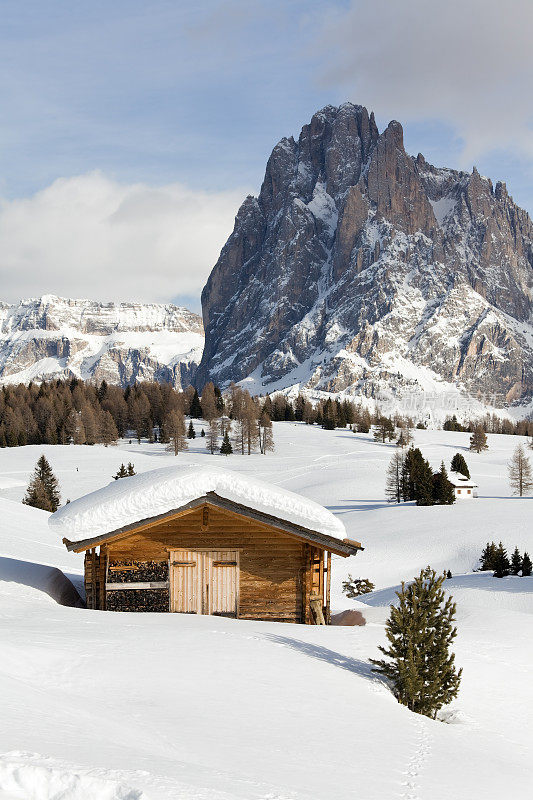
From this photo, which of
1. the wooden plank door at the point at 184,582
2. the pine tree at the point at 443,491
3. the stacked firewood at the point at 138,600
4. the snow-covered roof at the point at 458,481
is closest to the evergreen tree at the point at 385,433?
the snow-covered roof at the point at 458,481

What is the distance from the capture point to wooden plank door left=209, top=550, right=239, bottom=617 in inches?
765

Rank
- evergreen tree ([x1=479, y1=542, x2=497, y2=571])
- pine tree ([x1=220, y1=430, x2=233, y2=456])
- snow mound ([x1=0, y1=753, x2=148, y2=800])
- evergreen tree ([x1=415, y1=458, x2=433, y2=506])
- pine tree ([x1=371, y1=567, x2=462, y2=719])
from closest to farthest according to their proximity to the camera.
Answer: snow mound ([x1=0, y1=753, x2=148, y2=800])
pine tree ([x1=371, y1=567, x2=462, y2=719])
evergreen tree ([x1=479, y1=542, x2=497, y2=571])
evergreen tree ([x1=415, y1=458, x2=433, y2=506])
pine tree ([x1=220, y1=430, x2=233, y2=456])

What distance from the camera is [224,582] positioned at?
63.9 feet

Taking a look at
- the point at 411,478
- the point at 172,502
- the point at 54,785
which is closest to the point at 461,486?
the point at 411,478

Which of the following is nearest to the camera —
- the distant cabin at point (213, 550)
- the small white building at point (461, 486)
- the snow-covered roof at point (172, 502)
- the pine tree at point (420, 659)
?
the pine tree at point (420, 659)

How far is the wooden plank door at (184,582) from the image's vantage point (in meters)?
19.3

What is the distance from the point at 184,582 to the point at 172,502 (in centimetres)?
230

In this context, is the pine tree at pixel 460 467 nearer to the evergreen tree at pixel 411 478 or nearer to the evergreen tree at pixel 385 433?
the evergreen tree at pixel 411 478

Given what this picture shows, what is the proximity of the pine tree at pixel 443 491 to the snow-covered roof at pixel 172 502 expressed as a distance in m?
51.9

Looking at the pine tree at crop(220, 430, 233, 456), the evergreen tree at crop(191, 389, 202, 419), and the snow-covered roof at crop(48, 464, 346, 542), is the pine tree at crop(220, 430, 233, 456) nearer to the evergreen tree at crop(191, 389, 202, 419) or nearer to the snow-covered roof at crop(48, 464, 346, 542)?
the evergreen tree at crop(191, 389, 202, 419)

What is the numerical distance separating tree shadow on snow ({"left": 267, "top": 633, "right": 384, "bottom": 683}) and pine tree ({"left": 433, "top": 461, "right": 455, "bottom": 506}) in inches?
2162

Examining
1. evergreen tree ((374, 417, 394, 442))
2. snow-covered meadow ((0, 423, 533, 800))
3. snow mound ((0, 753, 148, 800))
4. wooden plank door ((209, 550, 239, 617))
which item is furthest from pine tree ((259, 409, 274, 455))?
snow mound ((0, 753, 148, 800))

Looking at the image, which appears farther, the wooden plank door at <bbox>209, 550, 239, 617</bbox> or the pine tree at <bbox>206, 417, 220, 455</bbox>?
the pine tree at <bbox>206, 417, 220, 455</bbox>

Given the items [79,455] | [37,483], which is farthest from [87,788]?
[79,455]
